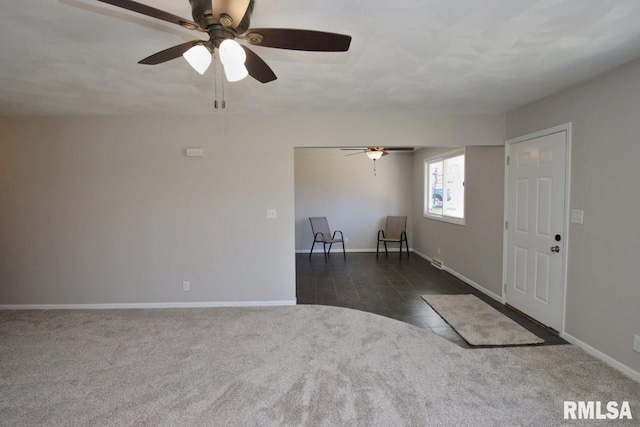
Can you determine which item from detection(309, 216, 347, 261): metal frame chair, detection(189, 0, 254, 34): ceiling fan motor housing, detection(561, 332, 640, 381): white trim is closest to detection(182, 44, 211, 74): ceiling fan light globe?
detection(189, 0, 254, 34): ceiling fan motor housing

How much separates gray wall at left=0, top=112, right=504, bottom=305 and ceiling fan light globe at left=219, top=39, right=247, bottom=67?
219 centimetres

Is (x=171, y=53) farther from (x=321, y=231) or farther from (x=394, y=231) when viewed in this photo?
(x=394, y=231)

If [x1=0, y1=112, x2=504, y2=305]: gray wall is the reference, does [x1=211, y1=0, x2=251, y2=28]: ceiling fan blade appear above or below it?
above

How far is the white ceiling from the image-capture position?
162cm

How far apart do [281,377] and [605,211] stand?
2724 mm

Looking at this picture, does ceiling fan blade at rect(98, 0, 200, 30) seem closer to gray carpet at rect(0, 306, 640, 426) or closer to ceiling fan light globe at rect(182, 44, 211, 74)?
ceiling fan light globe at rect(182, 44, 211, 74)

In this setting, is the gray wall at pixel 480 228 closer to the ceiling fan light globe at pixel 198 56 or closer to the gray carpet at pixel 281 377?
the gray carpet at pixel 281 377

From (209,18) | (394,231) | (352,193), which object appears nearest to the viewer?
(209,18)

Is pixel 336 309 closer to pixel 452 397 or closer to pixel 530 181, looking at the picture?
pixel 452 397

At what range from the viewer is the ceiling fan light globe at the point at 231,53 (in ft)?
4.56

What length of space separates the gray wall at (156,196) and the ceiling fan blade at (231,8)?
2.28 m

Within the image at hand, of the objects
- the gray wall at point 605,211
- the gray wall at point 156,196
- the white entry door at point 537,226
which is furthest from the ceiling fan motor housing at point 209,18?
the white entry door at point 537,226

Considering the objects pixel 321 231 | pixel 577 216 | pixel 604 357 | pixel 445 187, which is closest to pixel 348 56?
pixel 577 216

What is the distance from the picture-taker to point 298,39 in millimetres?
1435
